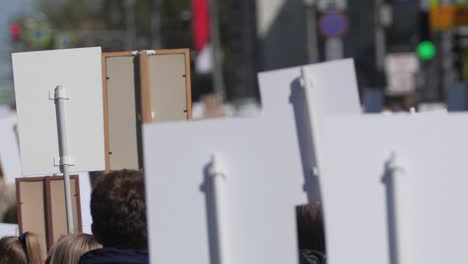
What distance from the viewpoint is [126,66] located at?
18.8 feet

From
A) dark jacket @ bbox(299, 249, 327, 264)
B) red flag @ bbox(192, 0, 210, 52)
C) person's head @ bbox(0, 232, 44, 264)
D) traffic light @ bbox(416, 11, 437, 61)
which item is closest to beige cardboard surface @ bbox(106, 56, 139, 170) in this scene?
person's head @ bbox(0, 232, 44, 264)

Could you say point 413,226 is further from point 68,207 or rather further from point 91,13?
point 91,13

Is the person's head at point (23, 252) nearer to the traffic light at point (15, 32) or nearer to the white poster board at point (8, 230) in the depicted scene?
the white poster board at point (8, 230)

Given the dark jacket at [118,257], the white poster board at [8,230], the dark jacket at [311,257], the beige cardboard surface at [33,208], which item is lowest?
the dark jacket at [311,257]

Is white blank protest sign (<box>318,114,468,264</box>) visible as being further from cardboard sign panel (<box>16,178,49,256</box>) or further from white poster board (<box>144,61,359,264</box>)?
cardboard sign panel (<box>16,178,49,256</box>)

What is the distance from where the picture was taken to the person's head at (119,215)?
13.8ft

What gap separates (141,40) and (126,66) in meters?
82.6

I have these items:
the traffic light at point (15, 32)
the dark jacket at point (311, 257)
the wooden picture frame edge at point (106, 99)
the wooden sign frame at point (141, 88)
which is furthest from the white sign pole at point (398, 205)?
the traffic light at point (15, 32)

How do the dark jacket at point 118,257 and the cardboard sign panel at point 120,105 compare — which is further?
the cardboard sign panel at point 120,105

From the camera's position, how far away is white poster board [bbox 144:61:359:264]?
3.59 m

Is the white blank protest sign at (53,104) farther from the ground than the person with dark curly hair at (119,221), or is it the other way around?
the white blank protest sign at (53,104)

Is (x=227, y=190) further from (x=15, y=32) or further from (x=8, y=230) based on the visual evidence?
(x=15, y=32)

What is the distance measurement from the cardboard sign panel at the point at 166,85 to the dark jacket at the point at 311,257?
1011 mm

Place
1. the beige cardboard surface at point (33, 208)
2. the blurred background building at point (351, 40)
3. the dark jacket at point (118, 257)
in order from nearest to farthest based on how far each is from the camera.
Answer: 1. the dark jacket at point (118, 257)
2. the beige cardboard surface at point (33, 208)
3. the blurred background building at point (351, 40)
